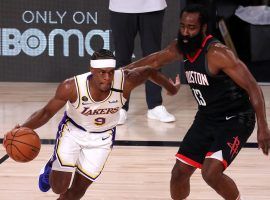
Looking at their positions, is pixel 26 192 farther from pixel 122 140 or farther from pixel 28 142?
pixel 122 140

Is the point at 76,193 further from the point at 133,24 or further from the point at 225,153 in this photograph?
the point at 133,24

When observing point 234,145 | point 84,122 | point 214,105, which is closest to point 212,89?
point 214,105

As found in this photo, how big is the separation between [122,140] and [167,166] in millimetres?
910

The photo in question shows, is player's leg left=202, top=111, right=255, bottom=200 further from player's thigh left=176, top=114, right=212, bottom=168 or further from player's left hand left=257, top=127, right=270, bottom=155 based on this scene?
player's left hand left=257, top=127, right=270, bottom=155

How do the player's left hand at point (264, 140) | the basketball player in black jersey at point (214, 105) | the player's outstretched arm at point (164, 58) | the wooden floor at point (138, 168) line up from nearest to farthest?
the player's left hand at point (264, 140) → the basketball player in black jersey at point (214, 105) → the player's outstretched arm at point (164, 58) → the wooden floor at point (138, 168)

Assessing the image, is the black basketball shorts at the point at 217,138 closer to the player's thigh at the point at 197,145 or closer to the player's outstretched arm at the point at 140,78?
the player's thigh at the point at 197,145

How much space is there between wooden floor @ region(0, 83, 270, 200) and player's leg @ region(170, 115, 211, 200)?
53cm

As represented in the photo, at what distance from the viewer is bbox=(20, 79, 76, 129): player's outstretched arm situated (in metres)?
4.55

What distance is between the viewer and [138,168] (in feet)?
19.8

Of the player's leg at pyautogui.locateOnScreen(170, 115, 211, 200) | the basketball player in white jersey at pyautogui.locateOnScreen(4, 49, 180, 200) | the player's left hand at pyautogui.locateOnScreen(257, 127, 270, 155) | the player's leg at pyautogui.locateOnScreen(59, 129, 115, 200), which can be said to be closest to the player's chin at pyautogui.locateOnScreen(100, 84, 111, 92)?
the basketball player in white jersey at pyautogui.locateOnScreen(4, 49, 180, 200)

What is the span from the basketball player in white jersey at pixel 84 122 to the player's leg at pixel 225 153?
0.68 metres

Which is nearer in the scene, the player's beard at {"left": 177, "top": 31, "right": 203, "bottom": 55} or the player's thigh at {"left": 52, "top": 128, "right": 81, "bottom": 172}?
the player's beard at {"left": 177, "top": 31, "right": 203, "bottom": 55}

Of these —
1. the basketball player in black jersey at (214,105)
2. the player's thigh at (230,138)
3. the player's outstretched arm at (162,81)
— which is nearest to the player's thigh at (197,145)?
the basketball player in black jersey at (214,105)

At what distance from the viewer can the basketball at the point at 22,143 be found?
4480 mm
